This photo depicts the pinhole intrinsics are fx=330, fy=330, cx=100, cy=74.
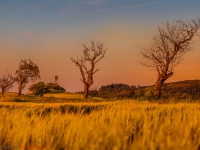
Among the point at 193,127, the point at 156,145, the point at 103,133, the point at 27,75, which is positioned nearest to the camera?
the point at 156,145

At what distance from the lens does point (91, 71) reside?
165 feet

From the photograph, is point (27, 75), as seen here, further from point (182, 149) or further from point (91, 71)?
point (182, 149)

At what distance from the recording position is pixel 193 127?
151 inches

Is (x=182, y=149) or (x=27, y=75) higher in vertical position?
(x=27, y=75)

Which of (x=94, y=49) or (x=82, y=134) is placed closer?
(x=82, y=134)

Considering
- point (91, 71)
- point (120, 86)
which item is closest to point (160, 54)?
point (91, 71)

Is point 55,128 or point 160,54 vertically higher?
point 160,54

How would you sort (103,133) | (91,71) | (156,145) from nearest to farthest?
(156,145) < (103,133) < (91,71)

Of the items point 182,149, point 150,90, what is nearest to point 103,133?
point 182,149

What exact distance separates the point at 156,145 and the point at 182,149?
378 millimetres

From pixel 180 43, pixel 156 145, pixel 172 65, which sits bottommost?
pixel 156 145

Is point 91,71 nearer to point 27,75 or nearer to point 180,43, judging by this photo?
point 180,43

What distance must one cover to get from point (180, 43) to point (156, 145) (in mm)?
39382

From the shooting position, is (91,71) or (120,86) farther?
(120,86)
